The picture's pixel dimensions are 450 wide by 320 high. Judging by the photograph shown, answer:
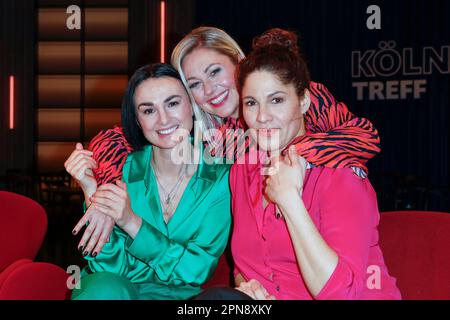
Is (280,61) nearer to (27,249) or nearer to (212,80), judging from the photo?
(212,80)

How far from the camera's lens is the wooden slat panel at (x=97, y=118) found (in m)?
8.31

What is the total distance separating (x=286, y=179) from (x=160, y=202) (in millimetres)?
656

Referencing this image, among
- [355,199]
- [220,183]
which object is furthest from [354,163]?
[220,183]

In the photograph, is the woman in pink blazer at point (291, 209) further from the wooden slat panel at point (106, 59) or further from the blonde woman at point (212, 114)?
the wooden slat panel at point (106, 59)

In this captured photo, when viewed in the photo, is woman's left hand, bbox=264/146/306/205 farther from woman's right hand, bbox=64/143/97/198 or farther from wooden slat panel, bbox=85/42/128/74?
wooden slat panel, bbox=85/42/128/74

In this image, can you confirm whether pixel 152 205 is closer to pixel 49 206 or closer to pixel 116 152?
pixel 116 152

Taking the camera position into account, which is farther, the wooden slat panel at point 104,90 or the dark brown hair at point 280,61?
the wooden slat panel at point 104,90

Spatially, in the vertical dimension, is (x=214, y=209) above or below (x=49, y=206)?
above

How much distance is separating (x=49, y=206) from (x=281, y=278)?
23.3 feet

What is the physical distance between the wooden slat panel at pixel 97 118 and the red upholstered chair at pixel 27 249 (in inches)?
238

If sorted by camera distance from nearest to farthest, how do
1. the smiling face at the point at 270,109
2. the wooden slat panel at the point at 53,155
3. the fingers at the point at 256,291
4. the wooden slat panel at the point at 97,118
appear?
1. the fingers at the point at 256,291
2. the smiling face at the point at 270,109
3. the wooden slat panel at the point at 97,118
4. the wooden slat panel at the point at 53,155

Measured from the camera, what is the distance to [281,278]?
165cm

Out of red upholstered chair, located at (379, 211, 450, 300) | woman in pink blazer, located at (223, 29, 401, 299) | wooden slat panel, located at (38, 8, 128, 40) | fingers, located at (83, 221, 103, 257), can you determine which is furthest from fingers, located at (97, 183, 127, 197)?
wooden slat panel, located at (38, 8, 128, 40)

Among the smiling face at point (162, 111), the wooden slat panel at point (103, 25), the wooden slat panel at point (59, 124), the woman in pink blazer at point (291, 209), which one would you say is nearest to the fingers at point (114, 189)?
the smiling face at point (162, 111)
